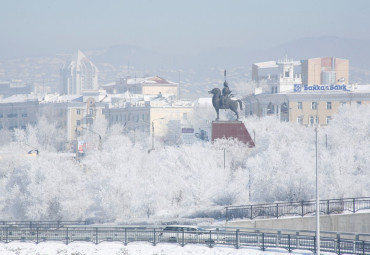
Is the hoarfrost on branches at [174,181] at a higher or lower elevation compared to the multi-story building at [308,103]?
lower

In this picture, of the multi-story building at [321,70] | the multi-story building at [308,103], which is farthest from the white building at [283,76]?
the multi-story building at [308,103]

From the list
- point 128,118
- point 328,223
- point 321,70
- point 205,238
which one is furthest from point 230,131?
point 128,118

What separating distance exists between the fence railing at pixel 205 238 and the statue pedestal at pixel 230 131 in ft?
104

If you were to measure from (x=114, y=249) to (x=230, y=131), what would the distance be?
119 ft

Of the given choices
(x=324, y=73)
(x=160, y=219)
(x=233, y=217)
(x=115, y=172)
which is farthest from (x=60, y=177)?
(x=324, y=73)

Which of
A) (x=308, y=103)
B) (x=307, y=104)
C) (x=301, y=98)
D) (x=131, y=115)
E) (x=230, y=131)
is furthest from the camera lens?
(x=131, y=115)

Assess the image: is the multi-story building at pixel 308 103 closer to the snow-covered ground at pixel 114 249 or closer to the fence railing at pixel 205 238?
the fence railing at pixel 205 238

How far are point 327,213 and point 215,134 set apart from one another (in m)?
28.9

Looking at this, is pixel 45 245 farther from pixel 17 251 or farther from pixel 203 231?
pixel 203 231

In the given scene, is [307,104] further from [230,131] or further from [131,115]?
[230,131]

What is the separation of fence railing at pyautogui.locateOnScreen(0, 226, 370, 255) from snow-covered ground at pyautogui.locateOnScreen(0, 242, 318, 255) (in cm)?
31

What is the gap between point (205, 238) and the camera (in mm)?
45781

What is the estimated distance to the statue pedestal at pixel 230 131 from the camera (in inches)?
3191

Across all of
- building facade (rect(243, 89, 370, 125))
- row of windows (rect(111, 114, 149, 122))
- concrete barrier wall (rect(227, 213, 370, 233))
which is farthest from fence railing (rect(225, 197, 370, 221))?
row of windows (rect(111, 114, 149, 122))
